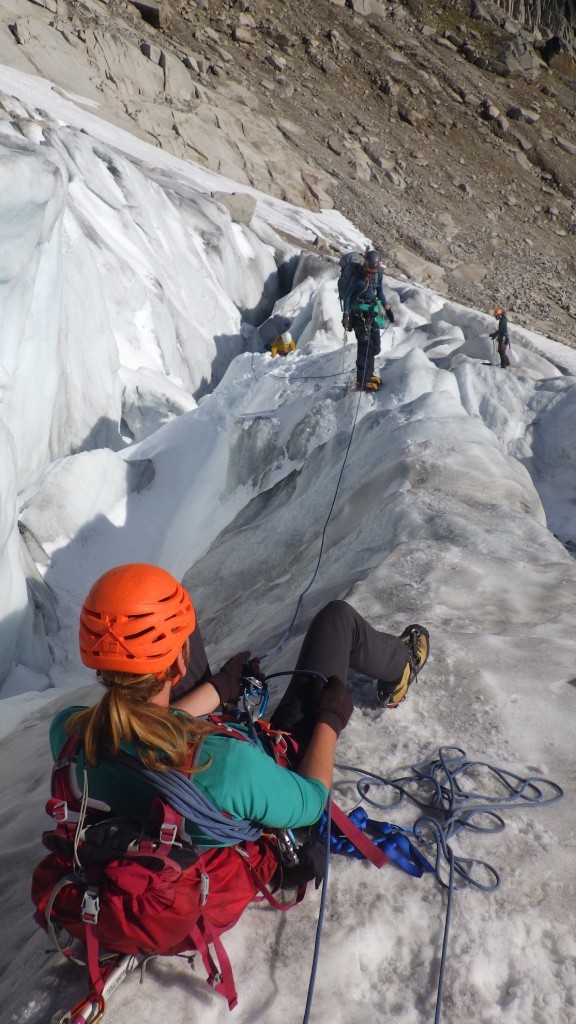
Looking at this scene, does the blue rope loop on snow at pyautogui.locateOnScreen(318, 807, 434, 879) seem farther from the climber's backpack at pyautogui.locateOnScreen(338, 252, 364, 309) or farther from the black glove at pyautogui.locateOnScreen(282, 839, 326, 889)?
the climber's backpack at pyautogui.locateOnScreen(338, 252, 364, 309)

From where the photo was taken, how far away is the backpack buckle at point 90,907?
1.63 metres

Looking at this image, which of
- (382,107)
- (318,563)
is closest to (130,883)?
(318,563)

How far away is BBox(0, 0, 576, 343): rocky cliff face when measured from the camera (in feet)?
85.1

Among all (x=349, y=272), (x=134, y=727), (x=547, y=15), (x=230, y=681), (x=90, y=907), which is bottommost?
(x=349, y=272)

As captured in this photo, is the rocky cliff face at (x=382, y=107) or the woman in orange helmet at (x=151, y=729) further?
the rocky cliff face at (x=382, y=107)

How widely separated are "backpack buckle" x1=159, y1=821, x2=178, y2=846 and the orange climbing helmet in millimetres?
357

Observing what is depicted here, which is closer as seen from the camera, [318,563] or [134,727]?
[134,727]

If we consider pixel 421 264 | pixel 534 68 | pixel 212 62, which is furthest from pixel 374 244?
pixel 534 68

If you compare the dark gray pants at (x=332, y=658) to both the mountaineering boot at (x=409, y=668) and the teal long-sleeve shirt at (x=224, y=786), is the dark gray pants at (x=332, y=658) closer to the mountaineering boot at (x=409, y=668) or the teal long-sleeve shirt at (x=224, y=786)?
the mountaineering boot at (x=409, y=668)

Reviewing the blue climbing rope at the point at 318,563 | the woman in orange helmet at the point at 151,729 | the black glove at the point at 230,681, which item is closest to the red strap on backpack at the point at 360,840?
the woman in orange helmet at the point at 151,729

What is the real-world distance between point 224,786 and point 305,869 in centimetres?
54

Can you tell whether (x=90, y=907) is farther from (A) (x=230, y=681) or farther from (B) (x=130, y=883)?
(A) (x=230, y=681)

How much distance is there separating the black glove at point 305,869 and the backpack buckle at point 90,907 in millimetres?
614

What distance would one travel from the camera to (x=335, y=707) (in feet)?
7.75
